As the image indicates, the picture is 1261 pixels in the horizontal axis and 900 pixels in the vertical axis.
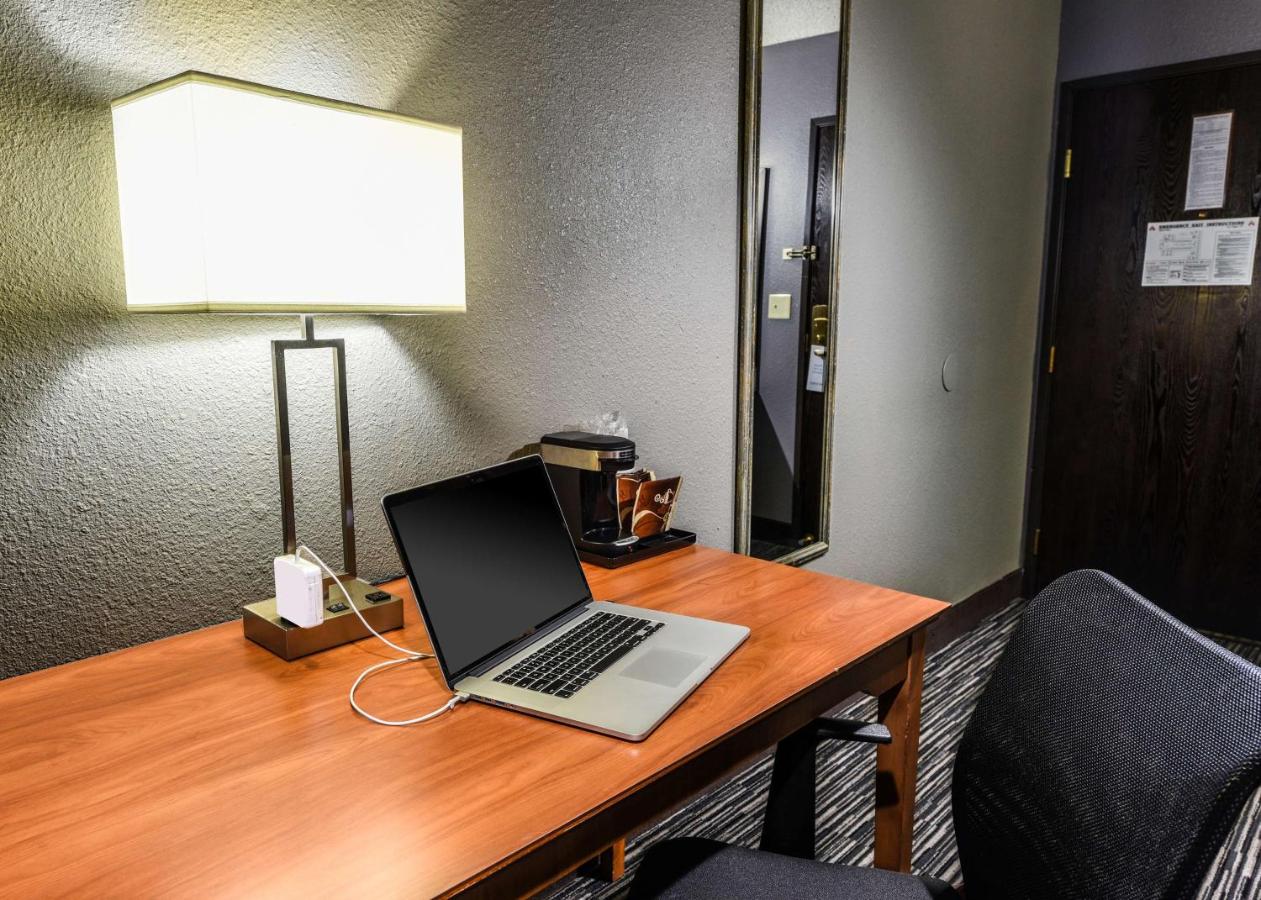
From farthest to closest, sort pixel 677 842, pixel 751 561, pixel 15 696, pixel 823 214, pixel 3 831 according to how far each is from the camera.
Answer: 1. pixel 823 214
2. pixel 751 561
3. pixel 677 842
4. pixel 15 696
5. pixel 3 831

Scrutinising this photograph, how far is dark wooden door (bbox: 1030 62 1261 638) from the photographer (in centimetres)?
287

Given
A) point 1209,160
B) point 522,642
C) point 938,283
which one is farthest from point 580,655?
point 1209,160

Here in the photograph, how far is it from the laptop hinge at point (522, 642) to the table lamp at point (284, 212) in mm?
200

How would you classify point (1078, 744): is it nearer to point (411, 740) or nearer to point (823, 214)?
point (411, 740)

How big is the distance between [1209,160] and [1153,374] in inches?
27.3

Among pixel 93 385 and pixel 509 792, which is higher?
pixel 93 385

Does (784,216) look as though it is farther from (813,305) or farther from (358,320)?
(358,320)

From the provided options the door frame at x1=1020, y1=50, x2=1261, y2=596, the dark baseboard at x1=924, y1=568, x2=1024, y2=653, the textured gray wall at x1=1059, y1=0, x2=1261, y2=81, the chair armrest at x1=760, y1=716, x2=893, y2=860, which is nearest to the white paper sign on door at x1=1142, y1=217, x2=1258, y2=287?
the door frame at x1=1020, y1=50, x2=1261, y2=596

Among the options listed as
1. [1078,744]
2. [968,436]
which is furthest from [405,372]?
[968,436]

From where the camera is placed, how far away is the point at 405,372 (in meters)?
1.33

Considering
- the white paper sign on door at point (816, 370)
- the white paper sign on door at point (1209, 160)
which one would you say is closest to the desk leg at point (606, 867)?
the white paper sign on door at point (816, 370)

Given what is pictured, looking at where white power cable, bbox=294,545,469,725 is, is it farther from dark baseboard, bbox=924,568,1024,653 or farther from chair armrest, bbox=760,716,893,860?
dark baseboard, bbox=924,568,1024,653

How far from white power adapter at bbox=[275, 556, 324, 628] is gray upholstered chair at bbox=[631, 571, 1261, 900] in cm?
49

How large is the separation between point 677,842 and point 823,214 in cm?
148
